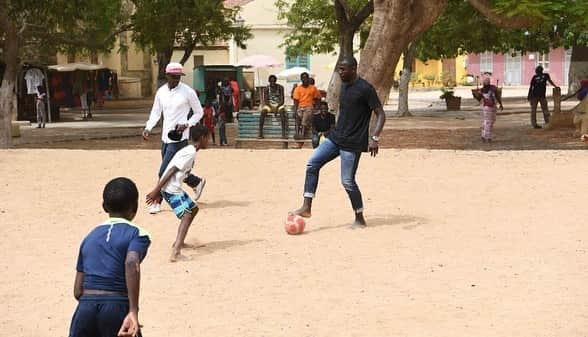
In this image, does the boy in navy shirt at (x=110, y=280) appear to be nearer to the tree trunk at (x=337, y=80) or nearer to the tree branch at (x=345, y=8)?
the tree trunk at (x=337, y=80)

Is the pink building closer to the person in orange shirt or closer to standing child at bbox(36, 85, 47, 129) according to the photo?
standing child at bbox(36, 85, 47, 129)

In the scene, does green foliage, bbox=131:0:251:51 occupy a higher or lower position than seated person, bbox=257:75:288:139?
higher

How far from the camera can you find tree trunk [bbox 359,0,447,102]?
1873 cm

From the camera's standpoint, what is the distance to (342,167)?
8836mm

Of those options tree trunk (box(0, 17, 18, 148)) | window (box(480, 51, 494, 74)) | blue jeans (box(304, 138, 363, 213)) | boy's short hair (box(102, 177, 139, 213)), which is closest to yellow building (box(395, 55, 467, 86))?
window (box(480, 51, 494, 74))

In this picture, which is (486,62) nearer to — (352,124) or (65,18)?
(65,18)

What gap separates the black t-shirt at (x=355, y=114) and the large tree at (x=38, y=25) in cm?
1289

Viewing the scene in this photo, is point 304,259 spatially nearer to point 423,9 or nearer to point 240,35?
point 423,9

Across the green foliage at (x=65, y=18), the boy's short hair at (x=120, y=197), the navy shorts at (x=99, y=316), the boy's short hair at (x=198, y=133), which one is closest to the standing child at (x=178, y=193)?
the boy's short hair at (x=198, y=133)

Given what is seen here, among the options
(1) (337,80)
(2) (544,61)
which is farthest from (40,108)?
(2) (544,61)

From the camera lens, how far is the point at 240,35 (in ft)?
108

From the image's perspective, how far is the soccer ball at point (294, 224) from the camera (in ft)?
28.8

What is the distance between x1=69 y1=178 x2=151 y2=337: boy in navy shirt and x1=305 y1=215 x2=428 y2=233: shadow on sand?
16.8 feet

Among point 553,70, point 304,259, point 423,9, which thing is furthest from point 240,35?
point 553,70
